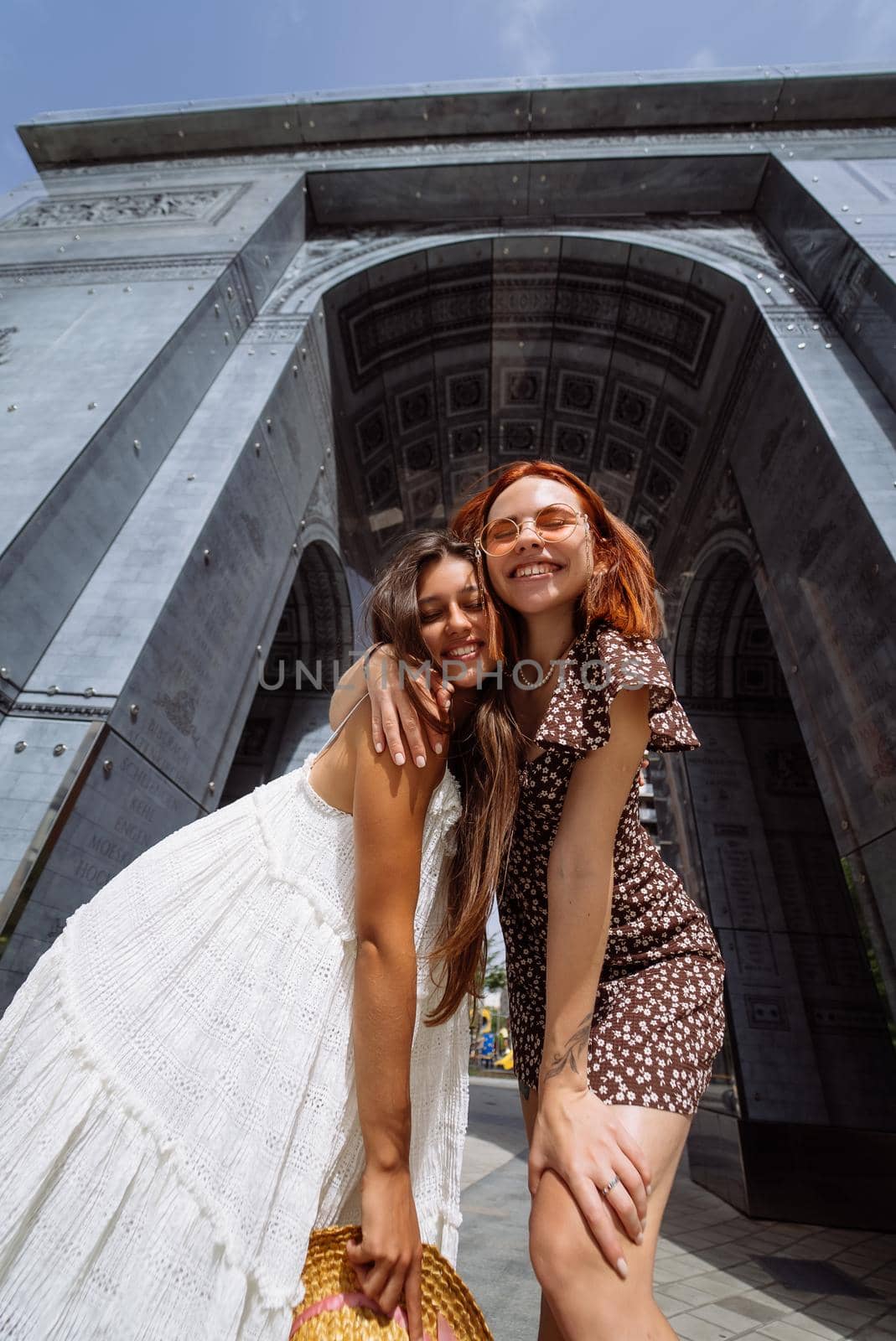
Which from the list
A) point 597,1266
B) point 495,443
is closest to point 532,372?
point 495,443

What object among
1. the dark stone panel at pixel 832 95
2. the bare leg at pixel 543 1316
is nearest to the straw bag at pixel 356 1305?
the bare leg at pixel 543 1316

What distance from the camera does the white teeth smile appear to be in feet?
4.48

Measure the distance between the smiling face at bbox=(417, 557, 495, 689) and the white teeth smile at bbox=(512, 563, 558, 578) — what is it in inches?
4.0

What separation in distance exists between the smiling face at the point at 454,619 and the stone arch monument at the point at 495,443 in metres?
2.67

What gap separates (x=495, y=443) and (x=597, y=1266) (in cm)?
836

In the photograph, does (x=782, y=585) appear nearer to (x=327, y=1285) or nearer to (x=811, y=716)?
(x=811, y=716)

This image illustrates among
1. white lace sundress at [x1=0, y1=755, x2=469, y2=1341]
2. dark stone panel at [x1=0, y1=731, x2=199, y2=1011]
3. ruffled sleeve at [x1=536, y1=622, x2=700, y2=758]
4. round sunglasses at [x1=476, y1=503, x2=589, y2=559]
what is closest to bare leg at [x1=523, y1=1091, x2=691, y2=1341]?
white lace sundress at [x1=0, y1=755, x2=469, y2=1341]

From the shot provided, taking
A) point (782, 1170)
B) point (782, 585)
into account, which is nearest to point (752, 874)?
point (782, 1170)

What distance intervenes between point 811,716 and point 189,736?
13.9 feet

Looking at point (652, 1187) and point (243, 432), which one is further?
point (243, 432)

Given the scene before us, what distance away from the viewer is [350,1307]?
0.86 meters

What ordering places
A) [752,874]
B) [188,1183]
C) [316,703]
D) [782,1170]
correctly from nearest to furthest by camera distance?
[188,1183], [782,1170], [752,874], [316,703]

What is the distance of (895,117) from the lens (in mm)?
6730

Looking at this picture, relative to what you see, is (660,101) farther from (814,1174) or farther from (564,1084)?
(814,1174)
